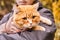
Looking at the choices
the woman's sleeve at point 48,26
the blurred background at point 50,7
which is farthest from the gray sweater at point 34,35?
the blurred background at point 50,7

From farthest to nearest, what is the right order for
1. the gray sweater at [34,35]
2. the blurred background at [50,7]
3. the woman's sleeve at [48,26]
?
the blurred background at [50,7], the woman's sleeve at [48,26], the gray sweater at [34,35]

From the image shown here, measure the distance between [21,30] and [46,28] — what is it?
7.7 inches

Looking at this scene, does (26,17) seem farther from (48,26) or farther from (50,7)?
(50,7)

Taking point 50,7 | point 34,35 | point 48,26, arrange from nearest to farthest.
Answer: point 34,35 < point 48,26 < point 50,7

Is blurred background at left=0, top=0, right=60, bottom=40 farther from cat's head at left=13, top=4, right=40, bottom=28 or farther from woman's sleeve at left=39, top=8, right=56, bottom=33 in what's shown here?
cat's head at left=13, top=4, right=40, bottom=28

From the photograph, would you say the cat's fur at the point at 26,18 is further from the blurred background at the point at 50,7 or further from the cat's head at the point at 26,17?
the blurred background at the point at 50,7

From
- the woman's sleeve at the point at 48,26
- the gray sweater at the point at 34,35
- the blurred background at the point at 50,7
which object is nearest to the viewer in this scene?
the gray sweater at the point at 34,35

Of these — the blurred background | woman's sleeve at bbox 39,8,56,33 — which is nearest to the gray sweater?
woman's sleeve at bbox 39,8,56,33

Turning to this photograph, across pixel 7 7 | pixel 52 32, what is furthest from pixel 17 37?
pixel 7 7

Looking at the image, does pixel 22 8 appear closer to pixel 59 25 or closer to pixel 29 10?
pixel 29 10

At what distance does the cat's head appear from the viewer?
1.46 m

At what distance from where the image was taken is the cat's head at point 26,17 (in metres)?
1.46

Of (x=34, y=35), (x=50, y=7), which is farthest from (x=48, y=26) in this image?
(x=50, y=7)

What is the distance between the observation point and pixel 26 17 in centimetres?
148
